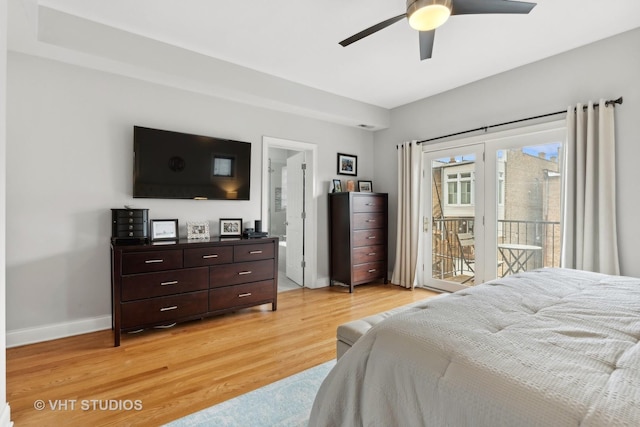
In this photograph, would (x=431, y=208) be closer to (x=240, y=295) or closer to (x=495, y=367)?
(x=240, y=295)

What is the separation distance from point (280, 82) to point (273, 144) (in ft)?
2.58

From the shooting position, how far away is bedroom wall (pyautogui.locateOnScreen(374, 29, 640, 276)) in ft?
9.01

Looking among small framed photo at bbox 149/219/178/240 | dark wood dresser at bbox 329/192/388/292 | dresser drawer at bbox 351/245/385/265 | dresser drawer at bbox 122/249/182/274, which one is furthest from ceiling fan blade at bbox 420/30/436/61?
small framed photo at bbox 149/219/178/240

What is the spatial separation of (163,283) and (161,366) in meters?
0.78

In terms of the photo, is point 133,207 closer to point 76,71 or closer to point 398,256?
point 76,71

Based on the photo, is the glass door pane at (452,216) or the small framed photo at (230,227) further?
the glass door pane at (452,216)

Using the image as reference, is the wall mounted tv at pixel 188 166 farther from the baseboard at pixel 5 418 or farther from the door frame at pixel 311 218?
the baseboard at pixel 5 418

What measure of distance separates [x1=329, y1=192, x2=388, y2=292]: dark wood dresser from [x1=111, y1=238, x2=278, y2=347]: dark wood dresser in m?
1.23

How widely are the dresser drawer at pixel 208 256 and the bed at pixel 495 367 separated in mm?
2051

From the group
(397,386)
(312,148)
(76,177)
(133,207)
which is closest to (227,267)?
(133,207)

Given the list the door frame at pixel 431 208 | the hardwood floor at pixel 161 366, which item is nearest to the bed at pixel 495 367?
the hardwood floor at pixel 161 366

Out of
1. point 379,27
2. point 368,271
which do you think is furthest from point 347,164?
point 379,27

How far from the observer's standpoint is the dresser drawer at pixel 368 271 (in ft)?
14.5
